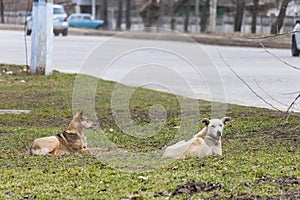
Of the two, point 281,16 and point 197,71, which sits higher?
point 281,16

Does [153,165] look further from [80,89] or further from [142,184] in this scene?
[80,89]

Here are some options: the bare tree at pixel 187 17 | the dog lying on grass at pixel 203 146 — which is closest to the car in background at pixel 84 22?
the bare tree at pixel 187 17

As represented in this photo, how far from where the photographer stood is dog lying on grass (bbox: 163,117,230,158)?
752 cm

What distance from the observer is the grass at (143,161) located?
18.9 ft

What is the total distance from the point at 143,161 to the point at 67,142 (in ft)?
5.22

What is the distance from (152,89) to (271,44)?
52.6 feet

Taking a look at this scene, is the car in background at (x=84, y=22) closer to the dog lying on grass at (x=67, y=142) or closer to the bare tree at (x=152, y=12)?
the bare tree at (x=152, y=12)

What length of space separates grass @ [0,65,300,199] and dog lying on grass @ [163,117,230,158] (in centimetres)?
17

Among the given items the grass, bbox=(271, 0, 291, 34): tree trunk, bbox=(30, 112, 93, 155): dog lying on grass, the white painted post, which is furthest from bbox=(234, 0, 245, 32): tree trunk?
bbox=(30, 112, 93, 155): dog lying on grass

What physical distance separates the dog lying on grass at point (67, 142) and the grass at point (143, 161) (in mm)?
211

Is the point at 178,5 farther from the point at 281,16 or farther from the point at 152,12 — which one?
the point at 281,16

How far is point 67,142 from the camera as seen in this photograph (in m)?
8.58

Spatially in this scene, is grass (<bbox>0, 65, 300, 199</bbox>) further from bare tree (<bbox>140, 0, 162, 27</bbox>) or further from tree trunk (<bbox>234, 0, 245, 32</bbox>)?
tree trunk (<bbox>234, 0, 245, 32</bbox>)

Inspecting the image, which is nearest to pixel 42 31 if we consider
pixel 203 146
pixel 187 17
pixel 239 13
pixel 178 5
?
pixel 203 146
